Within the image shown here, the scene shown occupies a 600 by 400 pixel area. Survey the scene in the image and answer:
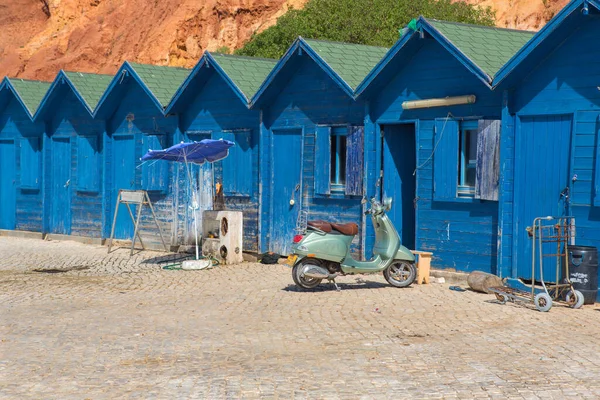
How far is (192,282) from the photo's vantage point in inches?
587

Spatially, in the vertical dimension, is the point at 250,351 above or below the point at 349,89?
below

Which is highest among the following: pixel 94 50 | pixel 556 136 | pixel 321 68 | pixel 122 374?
pixel 94 50

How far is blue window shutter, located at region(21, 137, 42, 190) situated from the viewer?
25031 millimetres

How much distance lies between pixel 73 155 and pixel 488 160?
43.1 feet

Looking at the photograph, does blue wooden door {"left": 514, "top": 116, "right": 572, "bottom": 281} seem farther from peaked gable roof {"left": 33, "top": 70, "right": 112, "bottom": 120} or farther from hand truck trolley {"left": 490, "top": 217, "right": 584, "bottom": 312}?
peaked gable roof {"left": 33, "top": 70, "right": 112, "bottom": 120}

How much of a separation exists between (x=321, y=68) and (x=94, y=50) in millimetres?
41838

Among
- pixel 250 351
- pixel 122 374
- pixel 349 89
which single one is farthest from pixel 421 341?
pixel 349 89

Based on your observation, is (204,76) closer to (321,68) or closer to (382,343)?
(321,68)

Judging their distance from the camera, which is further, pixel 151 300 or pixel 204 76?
pixel 204 76

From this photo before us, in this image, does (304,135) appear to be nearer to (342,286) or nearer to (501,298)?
(342,286)

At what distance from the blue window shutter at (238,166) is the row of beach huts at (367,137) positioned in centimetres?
3

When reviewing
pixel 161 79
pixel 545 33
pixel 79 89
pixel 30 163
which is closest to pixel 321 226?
pixel 545 33

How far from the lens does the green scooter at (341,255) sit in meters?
13.3

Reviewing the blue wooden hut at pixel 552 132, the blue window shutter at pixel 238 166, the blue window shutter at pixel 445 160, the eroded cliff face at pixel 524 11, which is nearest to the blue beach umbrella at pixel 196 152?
the blue window shutter at pixel 238 166
